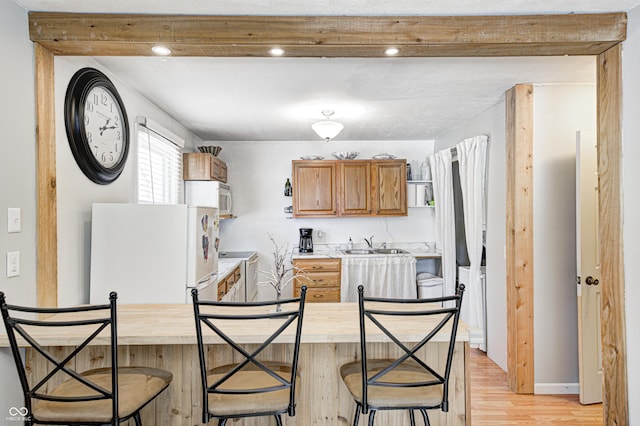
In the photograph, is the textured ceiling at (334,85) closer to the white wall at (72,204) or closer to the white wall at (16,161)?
the white wall at (72,204)

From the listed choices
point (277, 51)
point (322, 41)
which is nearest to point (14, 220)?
point (277, 51)

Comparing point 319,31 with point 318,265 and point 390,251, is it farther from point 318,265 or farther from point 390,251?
point 390,251

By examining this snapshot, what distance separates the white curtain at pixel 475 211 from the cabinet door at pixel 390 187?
125 centimetres

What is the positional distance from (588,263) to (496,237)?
808mm

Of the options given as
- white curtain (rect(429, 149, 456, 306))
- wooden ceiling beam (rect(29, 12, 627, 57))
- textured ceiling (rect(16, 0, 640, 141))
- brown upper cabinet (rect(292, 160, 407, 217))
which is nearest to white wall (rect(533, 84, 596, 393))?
textured ceiling (rect(16, 0, 640, 141))

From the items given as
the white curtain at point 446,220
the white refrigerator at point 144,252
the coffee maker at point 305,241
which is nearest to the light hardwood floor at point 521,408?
the white curtain at point 446,220

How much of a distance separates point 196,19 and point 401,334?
187 cm

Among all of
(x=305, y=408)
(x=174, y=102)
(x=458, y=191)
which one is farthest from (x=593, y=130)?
(x=174, y=102)

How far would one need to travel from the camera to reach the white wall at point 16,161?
1806mm

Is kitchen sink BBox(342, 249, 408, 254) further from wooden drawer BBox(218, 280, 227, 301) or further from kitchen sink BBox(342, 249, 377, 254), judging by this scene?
wooden drawer BBox(218, 280, 227, 301)

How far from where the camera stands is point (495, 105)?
11.9 feet

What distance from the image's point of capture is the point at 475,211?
3.89 metres

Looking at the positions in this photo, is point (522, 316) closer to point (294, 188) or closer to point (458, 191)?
point (458, 191)

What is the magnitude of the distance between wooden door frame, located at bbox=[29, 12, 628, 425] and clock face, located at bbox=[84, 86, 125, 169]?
40 centimetres
